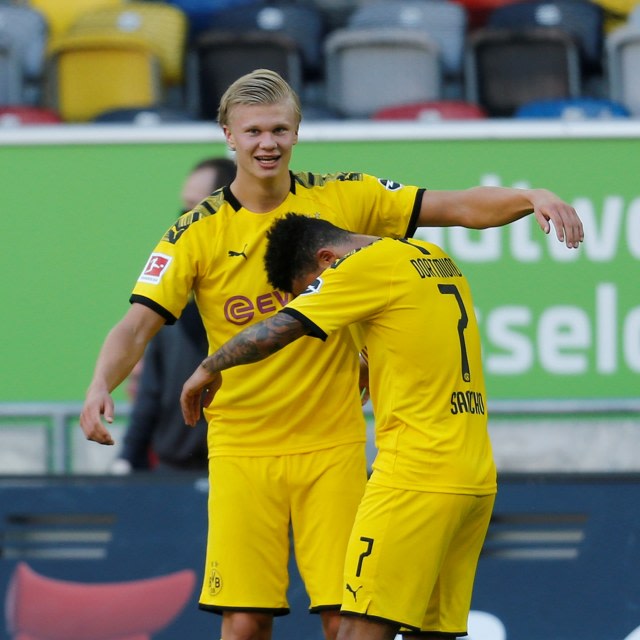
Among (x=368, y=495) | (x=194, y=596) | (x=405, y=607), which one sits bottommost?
(x=194, y=596)

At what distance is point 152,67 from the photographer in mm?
8773

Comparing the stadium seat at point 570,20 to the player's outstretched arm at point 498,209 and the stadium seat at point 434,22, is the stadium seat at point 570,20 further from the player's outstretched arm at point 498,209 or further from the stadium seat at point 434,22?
the player's outstretched arm at point 498,209

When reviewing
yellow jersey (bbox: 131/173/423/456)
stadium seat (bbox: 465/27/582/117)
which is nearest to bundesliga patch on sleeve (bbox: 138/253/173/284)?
yellow jersey (bbox: 131/173/423/456)

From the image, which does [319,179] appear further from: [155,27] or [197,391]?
[155,27]

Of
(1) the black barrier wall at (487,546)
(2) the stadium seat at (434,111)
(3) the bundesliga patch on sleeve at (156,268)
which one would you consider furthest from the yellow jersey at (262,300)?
(2) the stadium seat at (434,111)

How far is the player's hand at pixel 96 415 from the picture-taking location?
3629mm

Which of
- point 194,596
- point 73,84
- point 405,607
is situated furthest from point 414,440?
point 73,84

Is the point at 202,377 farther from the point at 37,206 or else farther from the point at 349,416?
the point at 37,206

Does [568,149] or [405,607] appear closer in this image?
[405,607]

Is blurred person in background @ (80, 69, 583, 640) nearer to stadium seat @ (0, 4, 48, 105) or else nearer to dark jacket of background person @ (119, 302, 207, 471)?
dark jacket of background person @ (119, 302, 207, 471)

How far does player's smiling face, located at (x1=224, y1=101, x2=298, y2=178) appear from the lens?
3.87 metres

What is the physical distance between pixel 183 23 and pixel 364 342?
18.0ft

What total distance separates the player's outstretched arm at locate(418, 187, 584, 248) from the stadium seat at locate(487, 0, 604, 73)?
515cm

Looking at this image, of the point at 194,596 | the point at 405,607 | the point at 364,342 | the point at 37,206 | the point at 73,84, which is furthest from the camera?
the point at 73,84
